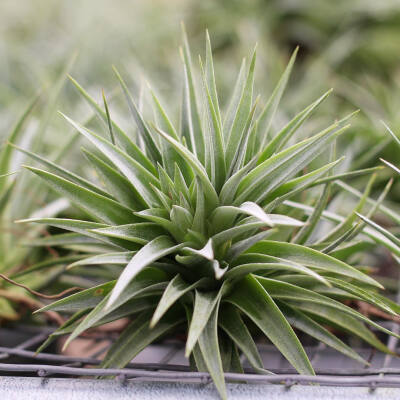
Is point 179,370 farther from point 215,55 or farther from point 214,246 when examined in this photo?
point 215,55

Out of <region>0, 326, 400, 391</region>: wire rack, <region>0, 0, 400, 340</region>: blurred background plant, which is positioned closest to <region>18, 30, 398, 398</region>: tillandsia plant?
<region>0, 326, 400, 391</region>: wire rack

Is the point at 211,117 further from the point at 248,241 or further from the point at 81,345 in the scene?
the point at 81,345

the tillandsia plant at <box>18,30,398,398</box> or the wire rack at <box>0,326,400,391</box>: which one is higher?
the tillandsia plant at <box>18,30,398,398</box>

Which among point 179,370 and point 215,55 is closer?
point 179,370

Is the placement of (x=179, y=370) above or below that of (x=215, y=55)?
below

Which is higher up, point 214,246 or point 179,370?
point 214,246

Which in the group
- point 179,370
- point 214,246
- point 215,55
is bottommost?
point 179,370

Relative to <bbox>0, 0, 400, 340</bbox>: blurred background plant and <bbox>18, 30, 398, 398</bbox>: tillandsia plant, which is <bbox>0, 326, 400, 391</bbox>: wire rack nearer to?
<bbox>18, 30, 398, 398</bbox>: tillandsia plant

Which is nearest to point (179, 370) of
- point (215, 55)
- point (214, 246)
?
point (214, 246)

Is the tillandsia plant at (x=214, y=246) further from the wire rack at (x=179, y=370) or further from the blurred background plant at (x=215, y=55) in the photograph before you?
the blurred background plant at (x=215, y=55)

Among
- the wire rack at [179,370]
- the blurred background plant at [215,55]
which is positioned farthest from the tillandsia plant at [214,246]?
the blurred background plant at [215,55]
